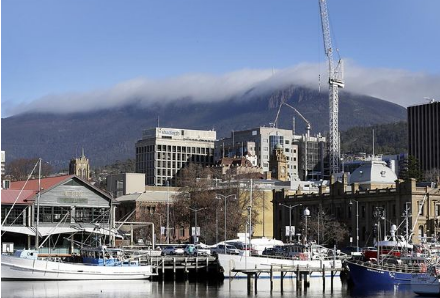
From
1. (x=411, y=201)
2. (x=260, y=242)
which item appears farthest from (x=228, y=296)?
(x=411, y=201)

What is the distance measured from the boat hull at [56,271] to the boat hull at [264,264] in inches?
381

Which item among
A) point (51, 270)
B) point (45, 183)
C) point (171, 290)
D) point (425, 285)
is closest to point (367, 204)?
point (45, 183)

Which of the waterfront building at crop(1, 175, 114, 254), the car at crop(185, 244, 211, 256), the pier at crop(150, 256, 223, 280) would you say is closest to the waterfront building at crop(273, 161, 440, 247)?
the car at crop(185, 244, 211, 256)

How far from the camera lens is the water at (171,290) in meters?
82.9

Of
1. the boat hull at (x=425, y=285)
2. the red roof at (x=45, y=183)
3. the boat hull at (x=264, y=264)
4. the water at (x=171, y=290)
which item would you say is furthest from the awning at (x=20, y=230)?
the boat hull at (x=425, y=285)

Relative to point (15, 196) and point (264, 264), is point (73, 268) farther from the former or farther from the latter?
point (15, 196)

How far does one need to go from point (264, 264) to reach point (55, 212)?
35511 millimetres

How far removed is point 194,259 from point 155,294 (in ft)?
75.3

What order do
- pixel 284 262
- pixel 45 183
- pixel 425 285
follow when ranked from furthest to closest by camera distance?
pixel 45 183 < pixel 284 262 < pixel 425 285

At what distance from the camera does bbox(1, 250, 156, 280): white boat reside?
Answer: 3863 inches

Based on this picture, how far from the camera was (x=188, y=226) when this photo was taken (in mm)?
193250

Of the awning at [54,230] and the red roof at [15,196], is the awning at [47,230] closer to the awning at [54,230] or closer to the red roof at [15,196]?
the awning at [54,230]

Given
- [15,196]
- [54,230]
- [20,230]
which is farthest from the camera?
[15,196]

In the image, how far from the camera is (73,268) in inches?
3930
